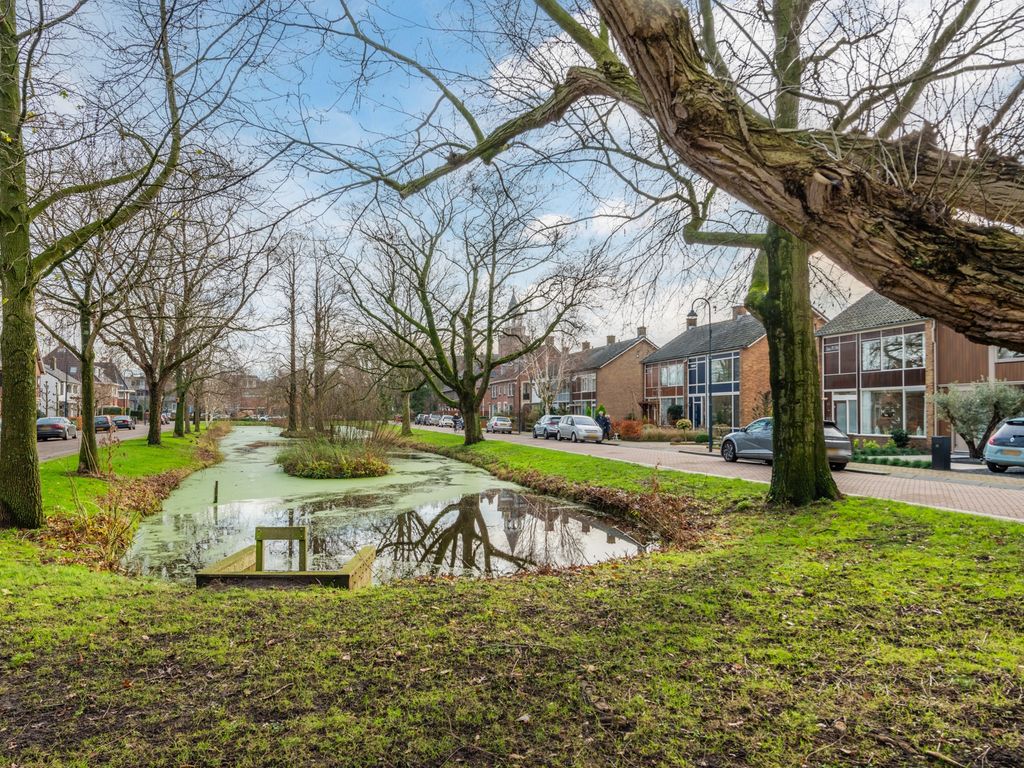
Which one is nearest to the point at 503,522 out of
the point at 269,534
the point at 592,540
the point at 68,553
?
the point at 592,540

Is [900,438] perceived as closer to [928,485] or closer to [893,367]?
[893,367]

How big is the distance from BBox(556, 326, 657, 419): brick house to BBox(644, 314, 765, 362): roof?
84.5 inches

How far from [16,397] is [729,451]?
19.5 m

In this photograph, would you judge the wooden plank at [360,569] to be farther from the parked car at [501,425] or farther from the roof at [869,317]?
the parked car at [501,425]

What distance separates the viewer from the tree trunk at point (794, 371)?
990 cm

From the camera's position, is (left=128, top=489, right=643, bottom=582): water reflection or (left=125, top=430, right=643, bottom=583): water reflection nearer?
(left=128, top=489, right=643, bottom=582): water reflection

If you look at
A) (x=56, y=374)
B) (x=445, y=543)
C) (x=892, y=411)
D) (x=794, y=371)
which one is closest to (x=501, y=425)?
(x=892, y=411)

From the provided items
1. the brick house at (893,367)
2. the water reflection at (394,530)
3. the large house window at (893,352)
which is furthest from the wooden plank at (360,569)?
the large house window at (893,352)

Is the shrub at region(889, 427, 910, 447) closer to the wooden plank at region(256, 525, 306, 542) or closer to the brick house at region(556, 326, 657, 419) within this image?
the brick house at region(556, 326, 657, 419)

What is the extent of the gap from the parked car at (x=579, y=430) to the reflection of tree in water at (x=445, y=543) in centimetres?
2052

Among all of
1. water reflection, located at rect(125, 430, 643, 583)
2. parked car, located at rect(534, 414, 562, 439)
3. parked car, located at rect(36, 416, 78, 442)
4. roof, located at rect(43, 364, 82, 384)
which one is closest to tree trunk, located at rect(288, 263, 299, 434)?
parked car, located at rect(36, 416, 78, 442)

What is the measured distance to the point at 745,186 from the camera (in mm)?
3139

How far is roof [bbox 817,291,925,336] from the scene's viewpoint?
2761 cm

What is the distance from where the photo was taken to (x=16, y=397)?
333 inches
